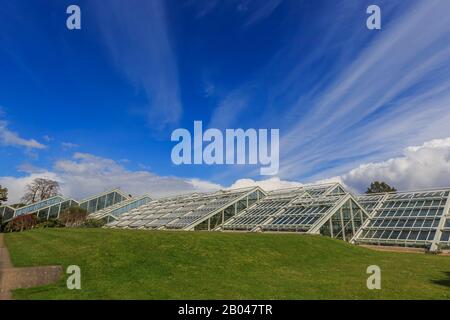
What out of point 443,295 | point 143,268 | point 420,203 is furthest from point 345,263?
point 420,203

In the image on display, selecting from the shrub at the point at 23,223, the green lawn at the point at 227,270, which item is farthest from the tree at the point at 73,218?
the green lawn at the point at 227,270

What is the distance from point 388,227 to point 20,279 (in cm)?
5029

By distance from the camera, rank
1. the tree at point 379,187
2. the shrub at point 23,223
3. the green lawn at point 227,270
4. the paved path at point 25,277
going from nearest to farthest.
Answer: the green lawn at point 227,270 < the paved path at point 25,277 < the shrub at point 23,223 < the tree at point 379,187

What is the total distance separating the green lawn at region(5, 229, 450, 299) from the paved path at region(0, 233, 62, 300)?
2.83ft

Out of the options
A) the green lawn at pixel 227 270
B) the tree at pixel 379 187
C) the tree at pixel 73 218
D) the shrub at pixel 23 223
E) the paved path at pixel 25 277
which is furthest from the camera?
the tree at pixel 379 187

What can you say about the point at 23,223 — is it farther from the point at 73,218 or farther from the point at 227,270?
the point at 227,270

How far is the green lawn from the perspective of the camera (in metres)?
16.1

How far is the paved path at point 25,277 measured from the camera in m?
16.8

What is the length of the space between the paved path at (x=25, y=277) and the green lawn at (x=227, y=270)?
86 centimetres

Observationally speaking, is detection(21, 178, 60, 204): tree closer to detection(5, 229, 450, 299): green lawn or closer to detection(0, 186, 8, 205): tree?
detection(0, 186, 8, 205): tree

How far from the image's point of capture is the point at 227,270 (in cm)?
2241

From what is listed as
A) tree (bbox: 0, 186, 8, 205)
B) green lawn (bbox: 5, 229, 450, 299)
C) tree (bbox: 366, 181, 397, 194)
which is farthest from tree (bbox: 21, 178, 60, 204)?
tree (bbox: 366, 181, 397, 194)

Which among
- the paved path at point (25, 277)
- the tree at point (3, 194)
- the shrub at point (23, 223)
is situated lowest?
the paved path at point (25, 277)

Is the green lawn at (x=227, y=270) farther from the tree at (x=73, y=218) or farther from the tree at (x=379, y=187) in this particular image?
the tree at (x=379, y=187)
